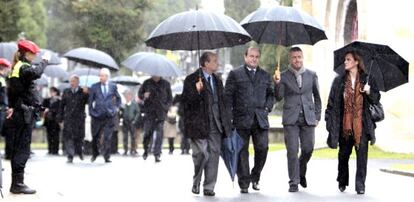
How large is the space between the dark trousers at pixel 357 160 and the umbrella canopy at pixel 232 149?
1.28 metres

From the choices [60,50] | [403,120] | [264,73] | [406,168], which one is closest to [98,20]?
[60,50]

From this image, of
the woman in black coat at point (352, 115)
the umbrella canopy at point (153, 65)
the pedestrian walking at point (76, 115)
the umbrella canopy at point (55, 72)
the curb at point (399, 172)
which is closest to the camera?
the woman in black coat at point (352, 115)

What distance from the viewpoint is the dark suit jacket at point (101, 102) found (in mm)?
18547

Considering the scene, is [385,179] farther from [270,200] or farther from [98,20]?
[98,20]

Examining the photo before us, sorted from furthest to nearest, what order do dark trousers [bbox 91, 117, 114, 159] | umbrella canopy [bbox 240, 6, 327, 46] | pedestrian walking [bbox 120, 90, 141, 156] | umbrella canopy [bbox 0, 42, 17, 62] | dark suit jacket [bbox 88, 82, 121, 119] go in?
pedestrian walking [bbox 120, 90, 141, 156] → umbrella canopy [bbox 0, 42, 17, 62] → dark trousers [bbox 91, 117, 114, 159] → dark suit jacket [bbox 88, 82, 121, 119] → umbrella canopy [bbox 240, 6, 327, 46]

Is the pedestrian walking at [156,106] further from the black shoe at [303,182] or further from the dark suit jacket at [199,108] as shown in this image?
the dark suit jacket at [199,108]

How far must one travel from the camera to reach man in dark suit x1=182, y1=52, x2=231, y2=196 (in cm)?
1144

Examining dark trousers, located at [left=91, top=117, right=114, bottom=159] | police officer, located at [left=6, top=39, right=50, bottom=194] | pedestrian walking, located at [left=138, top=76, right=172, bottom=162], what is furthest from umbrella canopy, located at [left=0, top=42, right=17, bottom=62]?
police officer, located at [left=6, top=39, right=50, bottom=194]

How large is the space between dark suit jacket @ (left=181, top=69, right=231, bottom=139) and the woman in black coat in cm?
135

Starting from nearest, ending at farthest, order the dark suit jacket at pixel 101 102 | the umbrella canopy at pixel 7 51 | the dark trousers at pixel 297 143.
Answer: the dark trousers at pixel 297 143 < the dark suit jacket at pixel 101 102 < the umbrella canopy at pixel 7 51

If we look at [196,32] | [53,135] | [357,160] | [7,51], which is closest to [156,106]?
[7,51]

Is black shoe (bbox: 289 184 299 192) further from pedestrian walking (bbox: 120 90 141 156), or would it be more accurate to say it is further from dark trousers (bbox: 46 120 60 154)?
pedestrian walking (bbox: 120 90 141 156)

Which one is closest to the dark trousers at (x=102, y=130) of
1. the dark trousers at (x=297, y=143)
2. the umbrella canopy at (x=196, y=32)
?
the umbrella canopy at (x=196, y=32)

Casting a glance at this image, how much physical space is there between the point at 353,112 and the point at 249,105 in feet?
4.25
